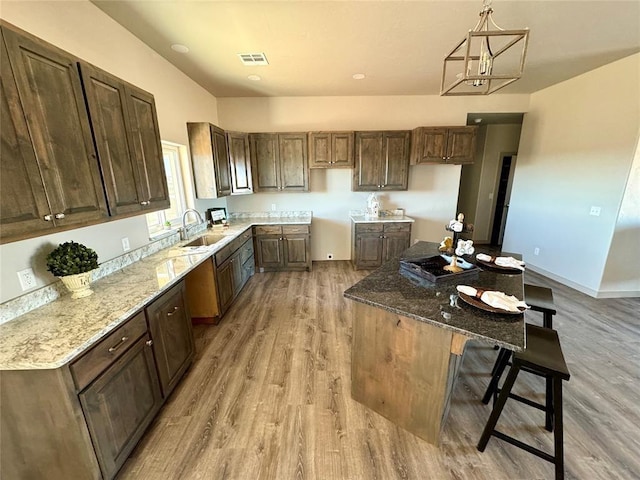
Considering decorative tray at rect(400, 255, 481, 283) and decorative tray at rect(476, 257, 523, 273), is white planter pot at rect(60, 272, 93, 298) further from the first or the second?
decorative tray at rect(476, 257, 523, 273)

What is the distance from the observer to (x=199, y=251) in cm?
264

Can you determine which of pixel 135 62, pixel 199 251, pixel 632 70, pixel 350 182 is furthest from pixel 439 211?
pixel 135 62

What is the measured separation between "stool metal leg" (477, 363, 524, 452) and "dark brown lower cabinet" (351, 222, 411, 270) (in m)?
2.93

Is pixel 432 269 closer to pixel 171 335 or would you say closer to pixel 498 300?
pixel 498 300

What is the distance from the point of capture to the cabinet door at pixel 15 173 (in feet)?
3.64

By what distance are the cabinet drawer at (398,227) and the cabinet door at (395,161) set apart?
2.15ft

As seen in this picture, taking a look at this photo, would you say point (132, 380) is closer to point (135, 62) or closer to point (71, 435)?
point (71, 435)

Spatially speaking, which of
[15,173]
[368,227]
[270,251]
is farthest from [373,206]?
[15,173]

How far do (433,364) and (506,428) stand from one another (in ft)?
2.81

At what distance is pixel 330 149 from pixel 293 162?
663mm

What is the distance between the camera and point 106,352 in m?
1.31

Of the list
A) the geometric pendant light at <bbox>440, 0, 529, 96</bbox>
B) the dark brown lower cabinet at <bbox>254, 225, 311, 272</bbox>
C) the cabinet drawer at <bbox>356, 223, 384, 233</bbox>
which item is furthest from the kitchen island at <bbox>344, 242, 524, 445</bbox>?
the dark brown lower cabinet at <bbox>254, 225, 311, 272</bbox>

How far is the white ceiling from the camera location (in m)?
2.05

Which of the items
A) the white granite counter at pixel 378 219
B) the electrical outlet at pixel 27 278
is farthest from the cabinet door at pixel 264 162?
the electrical outlet at pixel 27 278
